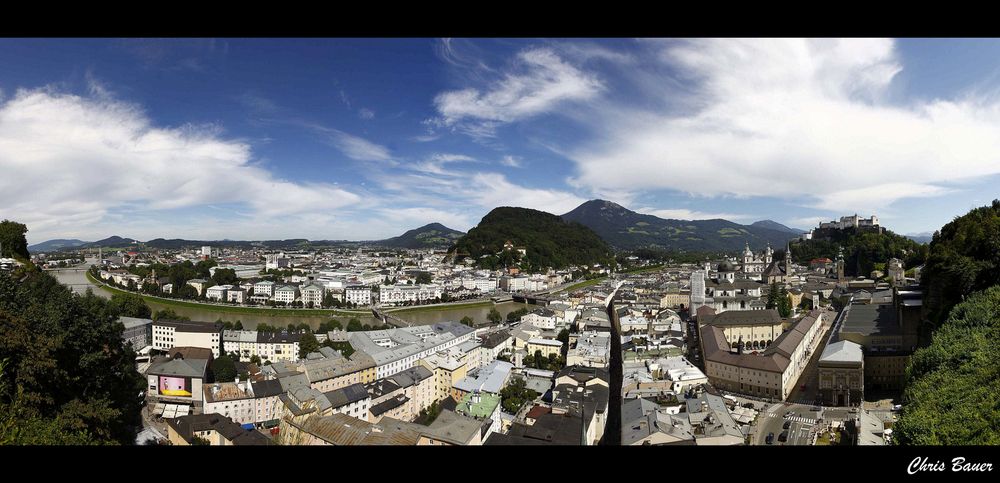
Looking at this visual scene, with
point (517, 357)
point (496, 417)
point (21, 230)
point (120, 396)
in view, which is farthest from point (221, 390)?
point (21, 230)

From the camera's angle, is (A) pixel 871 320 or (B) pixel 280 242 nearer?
(A) pixel 871 320

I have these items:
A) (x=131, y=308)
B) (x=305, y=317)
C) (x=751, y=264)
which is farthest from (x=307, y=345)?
(x=751, y=264)

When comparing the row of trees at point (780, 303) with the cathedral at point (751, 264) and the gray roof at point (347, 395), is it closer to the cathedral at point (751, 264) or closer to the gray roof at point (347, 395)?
the cathedral at point (751, 264)

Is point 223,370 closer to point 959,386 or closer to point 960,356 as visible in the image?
point 959,386

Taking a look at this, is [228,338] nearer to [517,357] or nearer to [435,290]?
[517,357]

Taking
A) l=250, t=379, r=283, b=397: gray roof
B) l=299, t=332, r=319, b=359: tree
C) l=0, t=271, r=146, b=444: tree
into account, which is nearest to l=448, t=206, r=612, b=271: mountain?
l=299, t=332, r=319, b=359: tree

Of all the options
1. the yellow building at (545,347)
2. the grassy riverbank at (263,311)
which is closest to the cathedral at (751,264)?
the yellow building at (545,347)

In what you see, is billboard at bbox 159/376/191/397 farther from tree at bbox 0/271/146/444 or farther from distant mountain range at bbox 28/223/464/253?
distant mountain range at bbox 28/223/464/253
